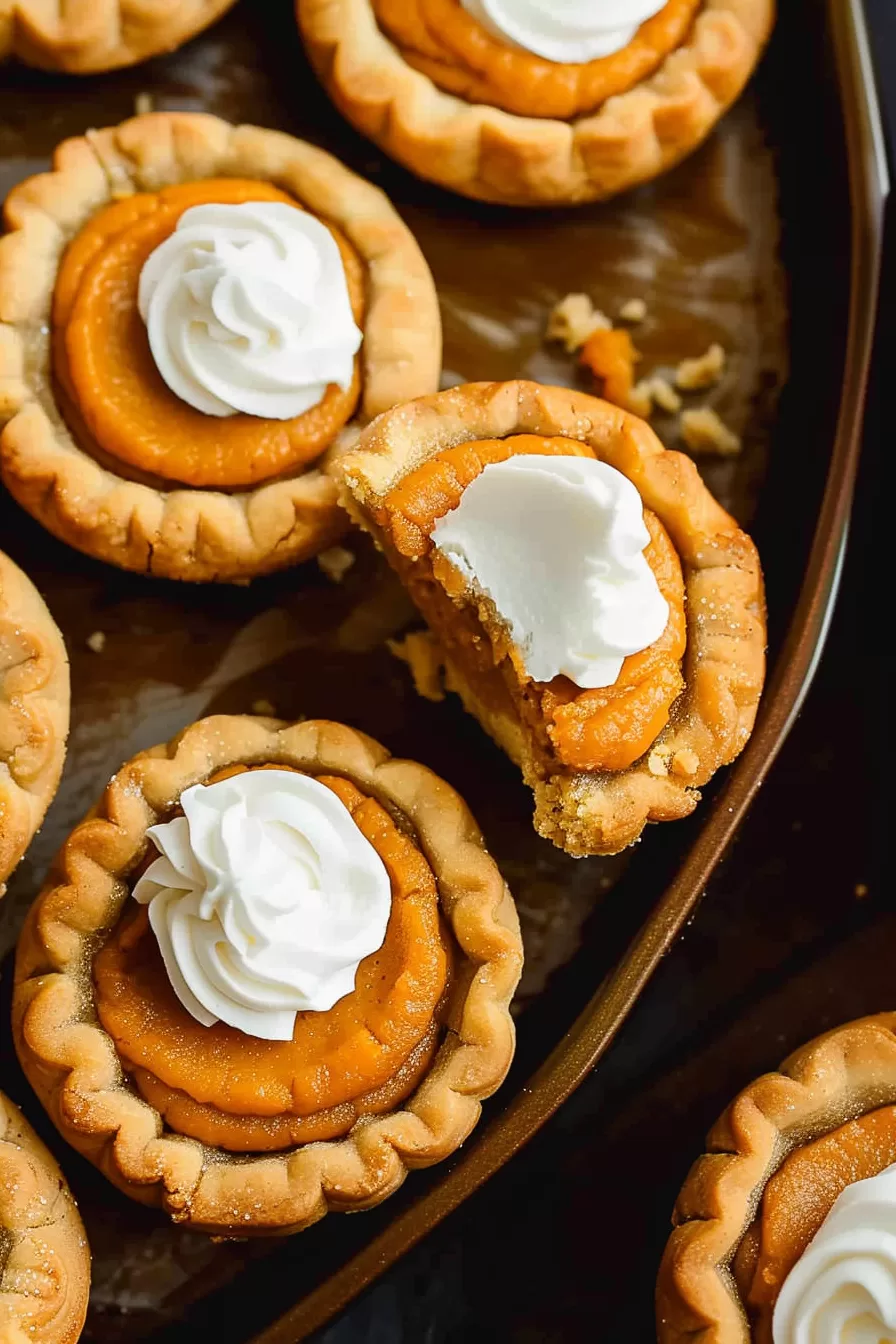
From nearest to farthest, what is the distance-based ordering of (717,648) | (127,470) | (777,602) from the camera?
1. (717,648)
2. (127,470)
3. (777,602)

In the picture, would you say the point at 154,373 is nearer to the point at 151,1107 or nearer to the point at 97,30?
the point at 97,30

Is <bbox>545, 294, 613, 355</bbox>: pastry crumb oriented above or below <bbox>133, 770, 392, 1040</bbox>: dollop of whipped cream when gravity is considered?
above

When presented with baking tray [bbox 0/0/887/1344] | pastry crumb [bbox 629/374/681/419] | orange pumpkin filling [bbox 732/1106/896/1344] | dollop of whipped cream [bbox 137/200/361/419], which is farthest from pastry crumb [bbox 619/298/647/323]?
orange pumpkin filling [bbox 732/1106/896/1344]

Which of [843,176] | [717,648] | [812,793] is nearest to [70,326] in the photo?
[717,648]

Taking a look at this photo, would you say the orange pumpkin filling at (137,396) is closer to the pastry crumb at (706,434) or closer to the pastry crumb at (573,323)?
the pastry crumb at (573,323)

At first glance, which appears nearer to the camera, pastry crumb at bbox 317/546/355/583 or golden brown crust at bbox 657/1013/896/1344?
golden brown crust at bbox 657/1013/896/1344

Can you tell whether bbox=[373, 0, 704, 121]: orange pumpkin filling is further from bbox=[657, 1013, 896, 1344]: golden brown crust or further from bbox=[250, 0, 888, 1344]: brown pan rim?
bbox=[657, 1013, 896, 1344]: golden brown crust

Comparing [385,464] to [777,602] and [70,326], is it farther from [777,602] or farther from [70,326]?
[777,602]
